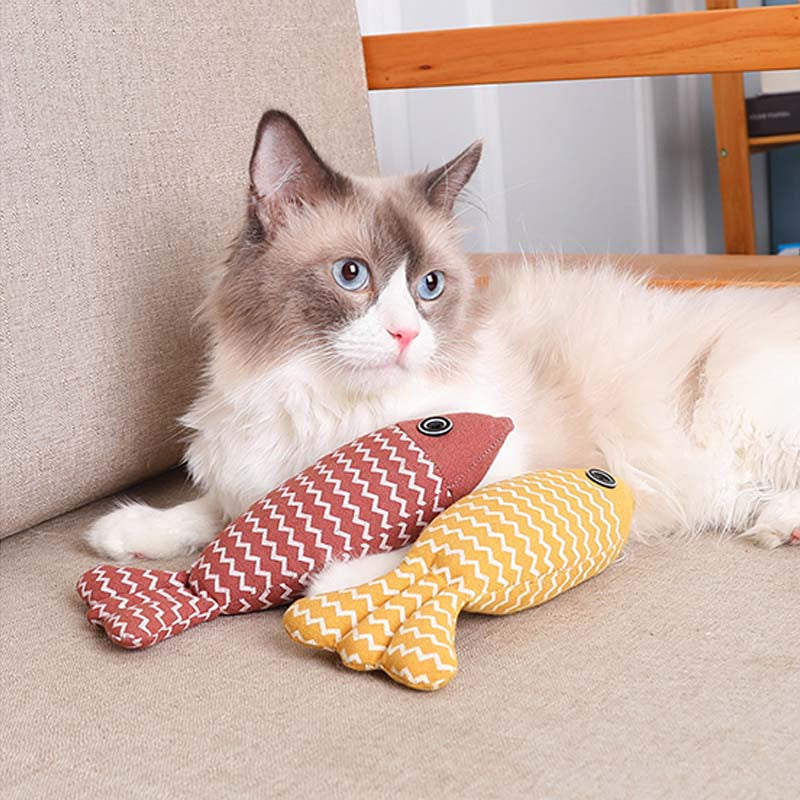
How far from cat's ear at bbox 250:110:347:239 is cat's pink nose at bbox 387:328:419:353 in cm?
20

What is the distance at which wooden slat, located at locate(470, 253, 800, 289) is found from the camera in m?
1.87

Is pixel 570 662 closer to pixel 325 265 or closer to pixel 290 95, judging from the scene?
pixel 325 265

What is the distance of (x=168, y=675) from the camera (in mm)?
1093

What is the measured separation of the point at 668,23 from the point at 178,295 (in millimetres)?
832

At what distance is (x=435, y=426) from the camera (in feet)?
4.07

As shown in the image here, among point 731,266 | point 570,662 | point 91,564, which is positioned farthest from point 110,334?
point 731,266

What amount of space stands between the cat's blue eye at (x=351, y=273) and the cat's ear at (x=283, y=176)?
0.10m

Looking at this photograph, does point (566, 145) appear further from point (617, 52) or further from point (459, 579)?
point (459, 579)

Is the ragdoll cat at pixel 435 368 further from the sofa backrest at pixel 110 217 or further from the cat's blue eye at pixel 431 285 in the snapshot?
the sofa backrest at pixel 110 217

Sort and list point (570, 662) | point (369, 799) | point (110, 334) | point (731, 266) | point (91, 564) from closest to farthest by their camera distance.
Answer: point (369, 799) → point (570, 662) → point (91, 564) → point (110, 334) → point (731, 266)

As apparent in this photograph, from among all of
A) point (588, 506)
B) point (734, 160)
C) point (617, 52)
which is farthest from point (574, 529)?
point (734, 160)

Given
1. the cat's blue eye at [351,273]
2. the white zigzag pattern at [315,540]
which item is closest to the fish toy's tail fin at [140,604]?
the white zigzag pattern at [315,540]

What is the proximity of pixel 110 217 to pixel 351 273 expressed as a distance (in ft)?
1.36

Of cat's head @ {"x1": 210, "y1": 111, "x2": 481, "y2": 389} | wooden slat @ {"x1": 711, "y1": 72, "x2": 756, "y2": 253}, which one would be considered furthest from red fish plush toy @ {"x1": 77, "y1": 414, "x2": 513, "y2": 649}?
wooden slat @ {"x1": 711, "y1": 72, "x2": 756, "y2": 253}
